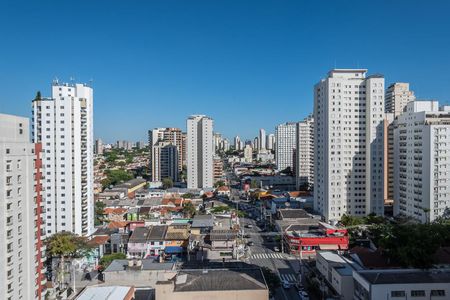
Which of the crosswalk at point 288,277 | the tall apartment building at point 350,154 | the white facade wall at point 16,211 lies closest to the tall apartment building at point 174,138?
the tall apartment building at point 350,154

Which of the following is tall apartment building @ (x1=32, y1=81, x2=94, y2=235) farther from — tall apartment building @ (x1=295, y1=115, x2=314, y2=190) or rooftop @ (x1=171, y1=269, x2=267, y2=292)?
tall apartment building @ (x1=295, y1=115, x2=314, y2=190)

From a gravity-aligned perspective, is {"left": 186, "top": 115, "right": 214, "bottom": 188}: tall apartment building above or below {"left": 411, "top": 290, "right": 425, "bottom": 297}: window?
above

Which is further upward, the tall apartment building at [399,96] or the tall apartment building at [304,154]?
the tall apartment building at [399,96]

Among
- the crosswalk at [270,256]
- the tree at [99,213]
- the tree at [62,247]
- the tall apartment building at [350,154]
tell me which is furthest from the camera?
the tree at [99,213]

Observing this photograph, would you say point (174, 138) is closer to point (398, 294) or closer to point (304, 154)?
point (304, 154)

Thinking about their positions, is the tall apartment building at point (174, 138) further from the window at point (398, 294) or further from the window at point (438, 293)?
the window at point (438, 293)

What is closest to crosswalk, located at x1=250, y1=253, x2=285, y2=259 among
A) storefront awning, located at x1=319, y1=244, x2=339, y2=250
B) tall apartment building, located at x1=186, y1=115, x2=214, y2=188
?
storefront awning, located at x1=319, y1=244, x2=339, y2=250

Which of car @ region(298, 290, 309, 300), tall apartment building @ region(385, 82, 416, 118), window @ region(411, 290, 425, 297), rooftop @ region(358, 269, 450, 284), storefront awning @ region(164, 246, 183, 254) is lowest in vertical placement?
car @ region(298, 290, 309, 300)
